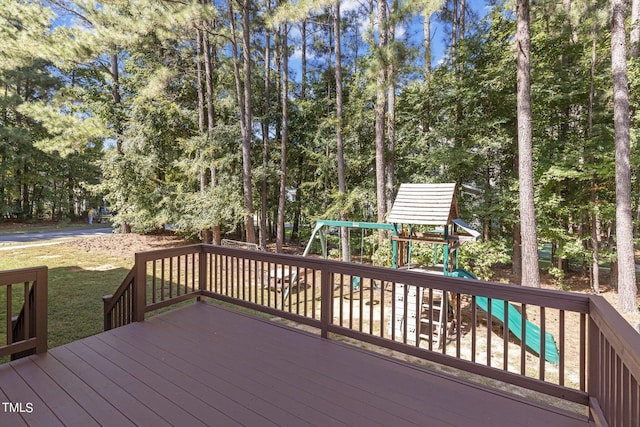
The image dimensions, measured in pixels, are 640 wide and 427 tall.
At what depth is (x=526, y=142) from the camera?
6266mm

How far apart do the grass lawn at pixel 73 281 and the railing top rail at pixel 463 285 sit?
11.3 feet

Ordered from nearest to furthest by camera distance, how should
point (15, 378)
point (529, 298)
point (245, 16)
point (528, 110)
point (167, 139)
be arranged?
point (529, 298) → point (15, 378) → point (528, 110) → point (245, 16) → point (167, 139)

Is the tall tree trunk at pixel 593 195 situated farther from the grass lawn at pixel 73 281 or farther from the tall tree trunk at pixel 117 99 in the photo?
the tall tree trunk at pixel 117 99

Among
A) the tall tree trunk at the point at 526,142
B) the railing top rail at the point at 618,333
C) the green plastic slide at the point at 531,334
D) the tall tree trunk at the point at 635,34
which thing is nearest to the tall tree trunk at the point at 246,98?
the green plastic slide at the point at 531,334

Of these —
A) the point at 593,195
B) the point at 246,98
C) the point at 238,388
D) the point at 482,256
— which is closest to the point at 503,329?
the point at 238,388

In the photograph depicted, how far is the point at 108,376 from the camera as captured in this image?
7.71 feet

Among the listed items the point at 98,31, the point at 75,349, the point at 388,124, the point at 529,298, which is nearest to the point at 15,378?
the point at 75,349

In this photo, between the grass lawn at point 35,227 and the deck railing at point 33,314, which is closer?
the deck railing at point 33,314

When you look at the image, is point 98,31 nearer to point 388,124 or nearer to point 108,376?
point 388,124

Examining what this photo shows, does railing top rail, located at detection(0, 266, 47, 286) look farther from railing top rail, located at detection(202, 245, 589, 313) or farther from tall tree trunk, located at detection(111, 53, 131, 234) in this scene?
tall tree trunk, located at detection(111, 53, 131, 234)

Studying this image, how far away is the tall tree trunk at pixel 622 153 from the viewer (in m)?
6.09

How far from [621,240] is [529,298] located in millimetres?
6690

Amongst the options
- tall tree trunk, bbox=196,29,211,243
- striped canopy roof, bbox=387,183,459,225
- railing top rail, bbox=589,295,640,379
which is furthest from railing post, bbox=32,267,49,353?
tall tree trunk, bbox=196,29,211,243

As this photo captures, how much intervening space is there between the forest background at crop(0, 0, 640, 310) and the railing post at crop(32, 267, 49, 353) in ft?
22.6
